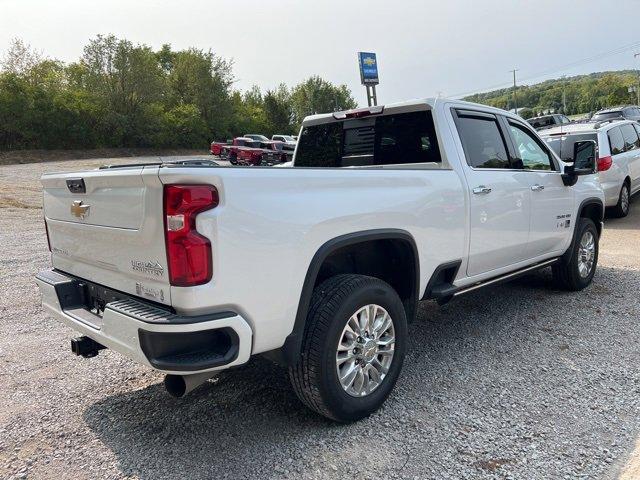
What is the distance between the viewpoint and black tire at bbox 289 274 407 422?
9.16 feet

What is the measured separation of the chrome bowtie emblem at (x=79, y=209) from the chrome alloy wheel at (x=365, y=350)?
5.30 feet

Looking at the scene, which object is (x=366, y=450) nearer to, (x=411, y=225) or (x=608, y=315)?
(x=411, y=225)

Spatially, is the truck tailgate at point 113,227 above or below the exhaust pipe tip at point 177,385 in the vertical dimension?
above

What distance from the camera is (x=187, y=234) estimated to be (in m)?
2.32

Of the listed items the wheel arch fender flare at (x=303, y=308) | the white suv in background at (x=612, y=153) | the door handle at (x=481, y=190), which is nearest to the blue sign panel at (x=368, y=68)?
the white suv in background at (x=612, y=153)

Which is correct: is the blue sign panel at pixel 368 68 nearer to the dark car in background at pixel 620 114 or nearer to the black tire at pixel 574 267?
the dark car in background at pixel 620 114

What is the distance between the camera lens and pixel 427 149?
3949 millimetres

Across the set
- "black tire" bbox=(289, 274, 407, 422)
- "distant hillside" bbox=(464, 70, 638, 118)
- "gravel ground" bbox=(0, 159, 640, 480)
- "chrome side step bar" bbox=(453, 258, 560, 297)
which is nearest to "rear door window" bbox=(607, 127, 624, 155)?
"chrome side step bar" bbox=(453, 258, 560, 297)

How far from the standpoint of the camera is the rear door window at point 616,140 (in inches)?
381

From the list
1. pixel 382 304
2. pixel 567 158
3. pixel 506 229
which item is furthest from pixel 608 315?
pixel 567 158

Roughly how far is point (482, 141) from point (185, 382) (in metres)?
3.02

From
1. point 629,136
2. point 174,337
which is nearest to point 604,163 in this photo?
point 629,136

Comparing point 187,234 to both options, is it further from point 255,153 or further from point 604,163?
point 255,153

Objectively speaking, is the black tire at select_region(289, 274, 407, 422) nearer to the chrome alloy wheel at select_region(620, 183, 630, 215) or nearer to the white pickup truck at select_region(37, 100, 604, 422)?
the white pickup truck at select_region(37, 100, 604, 422)
